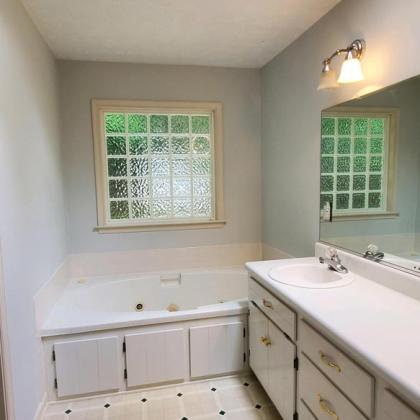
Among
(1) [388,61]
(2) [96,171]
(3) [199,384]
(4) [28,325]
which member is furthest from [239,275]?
(1) [388,61]

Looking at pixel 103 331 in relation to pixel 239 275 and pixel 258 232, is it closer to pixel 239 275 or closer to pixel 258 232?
pixel 239 275

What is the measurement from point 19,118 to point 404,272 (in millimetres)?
2102

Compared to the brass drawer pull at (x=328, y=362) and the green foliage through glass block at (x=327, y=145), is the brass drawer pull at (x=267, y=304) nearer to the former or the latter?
the brass drawer pull at (x=328, y=362)

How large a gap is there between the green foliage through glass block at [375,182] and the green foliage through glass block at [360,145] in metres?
0.17

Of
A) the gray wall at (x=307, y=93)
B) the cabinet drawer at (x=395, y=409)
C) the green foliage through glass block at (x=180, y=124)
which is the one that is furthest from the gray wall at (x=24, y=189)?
the gray wall at (x=307, y=93)

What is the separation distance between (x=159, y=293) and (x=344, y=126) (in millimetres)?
2050

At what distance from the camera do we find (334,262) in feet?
6.27

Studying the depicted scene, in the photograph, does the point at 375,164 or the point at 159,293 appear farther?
the point at 159,293

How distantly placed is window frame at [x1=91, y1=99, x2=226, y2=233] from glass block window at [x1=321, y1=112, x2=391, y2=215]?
1.14 m

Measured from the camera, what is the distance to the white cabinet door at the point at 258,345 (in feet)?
6.31

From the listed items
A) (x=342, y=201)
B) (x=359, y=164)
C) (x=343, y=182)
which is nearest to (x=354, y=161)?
(x=359, y=164)

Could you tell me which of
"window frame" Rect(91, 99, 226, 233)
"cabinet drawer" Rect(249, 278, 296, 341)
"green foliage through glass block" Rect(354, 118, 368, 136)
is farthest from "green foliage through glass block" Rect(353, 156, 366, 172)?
"window frame" Rect(91, 99, 226, 233)

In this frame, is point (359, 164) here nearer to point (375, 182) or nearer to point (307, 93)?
point (375, 182)

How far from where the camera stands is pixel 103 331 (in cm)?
205
